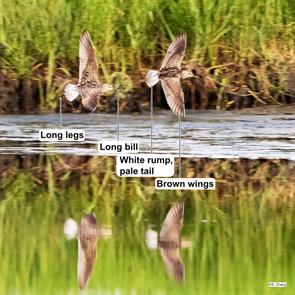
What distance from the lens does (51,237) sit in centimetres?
403

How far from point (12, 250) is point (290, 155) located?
1794mm

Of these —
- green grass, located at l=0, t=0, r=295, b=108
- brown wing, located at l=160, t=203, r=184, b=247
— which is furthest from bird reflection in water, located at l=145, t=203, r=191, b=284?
green grass, located at l=0, t=0, r=295, b=108

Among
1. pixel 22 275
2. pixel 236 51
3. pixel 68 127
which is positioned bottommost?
pixel 22 275

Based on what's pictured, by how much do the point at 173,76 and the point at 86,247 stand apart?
6.44 feet

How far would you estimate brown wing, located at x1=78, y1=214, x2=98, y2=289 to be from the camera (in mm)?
3604

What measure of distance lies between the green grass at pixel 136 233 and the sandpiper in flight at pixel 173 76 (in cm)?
75

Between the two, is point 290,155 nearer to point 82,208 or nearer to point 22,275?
point 82,208

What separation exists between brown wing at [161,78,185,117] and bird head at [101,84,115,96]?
0.31 meters

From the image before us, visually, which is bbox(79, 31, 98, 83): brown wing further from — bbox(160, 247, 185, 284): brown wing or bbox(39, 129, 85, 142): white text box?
bbox(160, 247, 185, 284): brown wing

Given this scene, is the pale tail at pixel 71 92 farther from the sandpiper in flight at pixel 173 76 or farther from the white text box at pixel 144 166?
the white text box at pixel 144 166

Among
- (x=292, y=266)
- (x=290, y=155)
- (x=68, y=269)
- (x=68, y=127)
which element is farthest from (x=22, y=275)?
(x=68, y=127)

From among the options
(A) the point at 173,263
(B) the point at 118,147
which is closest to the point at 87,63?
(B) the point at 118,147

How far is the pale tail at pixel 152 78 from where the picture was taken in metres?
6.00

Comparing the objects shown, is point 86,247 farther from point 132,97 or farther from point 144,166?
point 132,97
